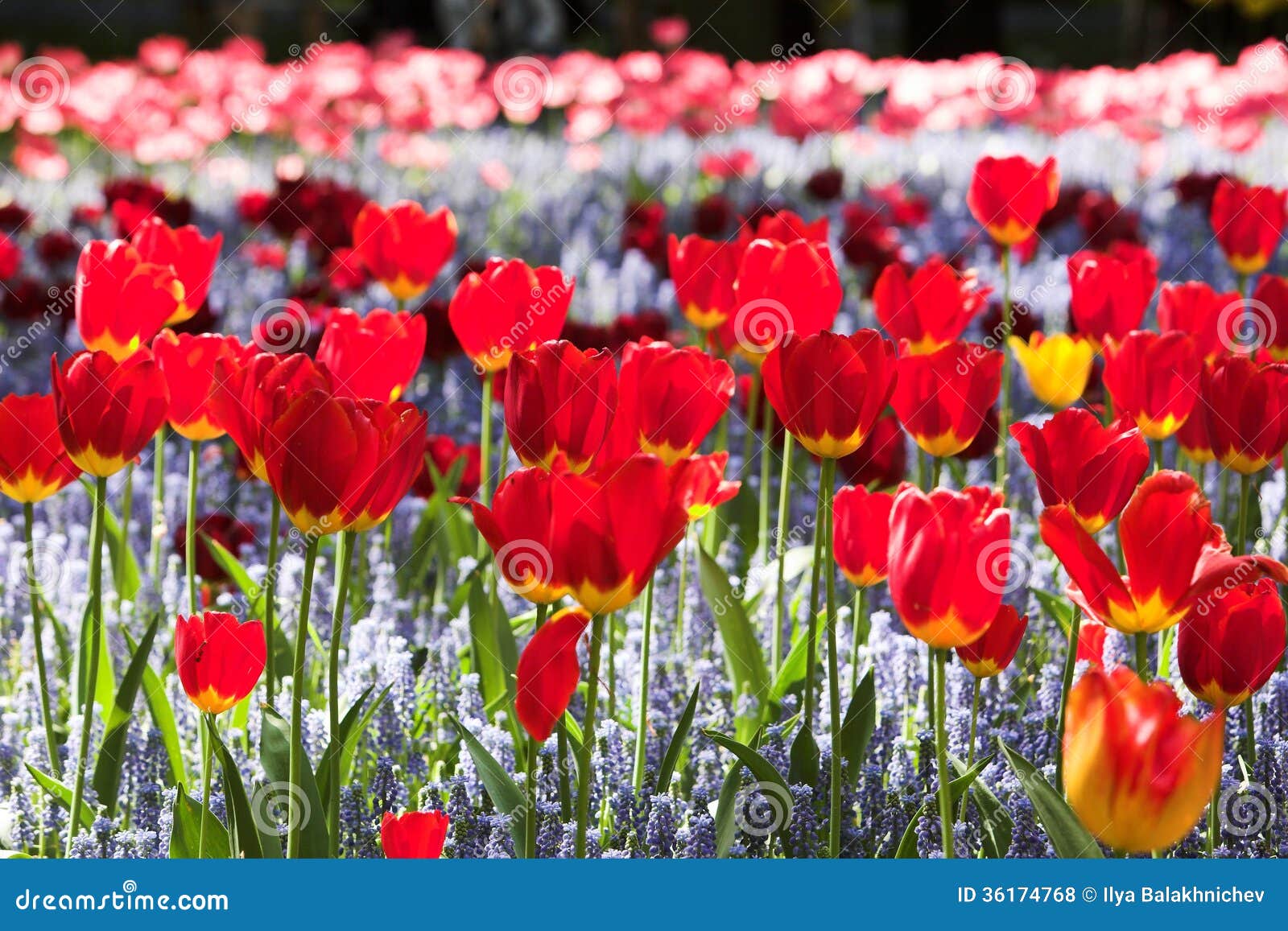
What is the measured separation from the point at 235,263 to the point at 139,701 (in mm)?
3733

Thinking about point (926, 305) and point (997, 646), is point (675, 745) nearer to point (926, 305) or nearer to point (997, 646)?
point (997, 646)

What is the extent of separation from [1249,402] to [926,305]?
601mm

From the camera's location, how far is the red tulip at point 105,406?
64.8 inches

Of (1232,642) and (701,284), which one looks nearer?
(1232,642)

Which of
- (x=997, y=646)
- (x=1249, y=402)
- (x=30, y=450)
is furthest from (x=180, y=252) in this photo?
(x=1249, y=402)

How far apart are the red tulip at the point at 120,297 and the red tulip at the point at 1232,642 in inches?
54.1

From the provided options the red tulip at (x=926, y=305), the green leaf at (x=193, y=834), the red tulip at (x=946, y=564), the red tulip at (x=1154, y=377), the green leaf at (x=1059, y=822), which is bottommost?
the green leaf at (x=1059, y=822)

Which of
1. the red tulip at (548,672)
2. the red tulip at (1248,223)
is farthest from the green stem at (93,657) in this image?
the red tulip at (1248,223)

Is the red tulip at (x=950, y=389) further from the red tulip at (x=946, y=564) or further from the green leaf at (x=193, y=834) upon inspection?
the green leaf at (x=193, y=834)

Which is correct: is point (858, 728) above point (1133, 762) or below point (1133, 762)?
above

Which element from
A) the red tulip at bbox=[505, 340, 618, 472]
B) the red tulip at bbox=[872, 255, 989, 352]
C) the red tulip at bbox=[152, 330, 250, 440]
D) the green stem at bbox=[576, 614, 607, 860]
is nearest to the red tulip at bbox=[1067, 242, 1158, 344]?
the red tulip at bbox=[872, 255, 989, 352]

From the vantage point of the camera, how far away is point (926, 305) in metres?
2.28

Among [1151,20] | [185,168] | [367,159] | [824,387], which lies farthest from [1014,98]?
[1151,20]

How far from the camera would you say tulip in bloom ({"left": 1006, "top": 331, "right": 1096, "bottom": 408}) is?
8.16 ft
